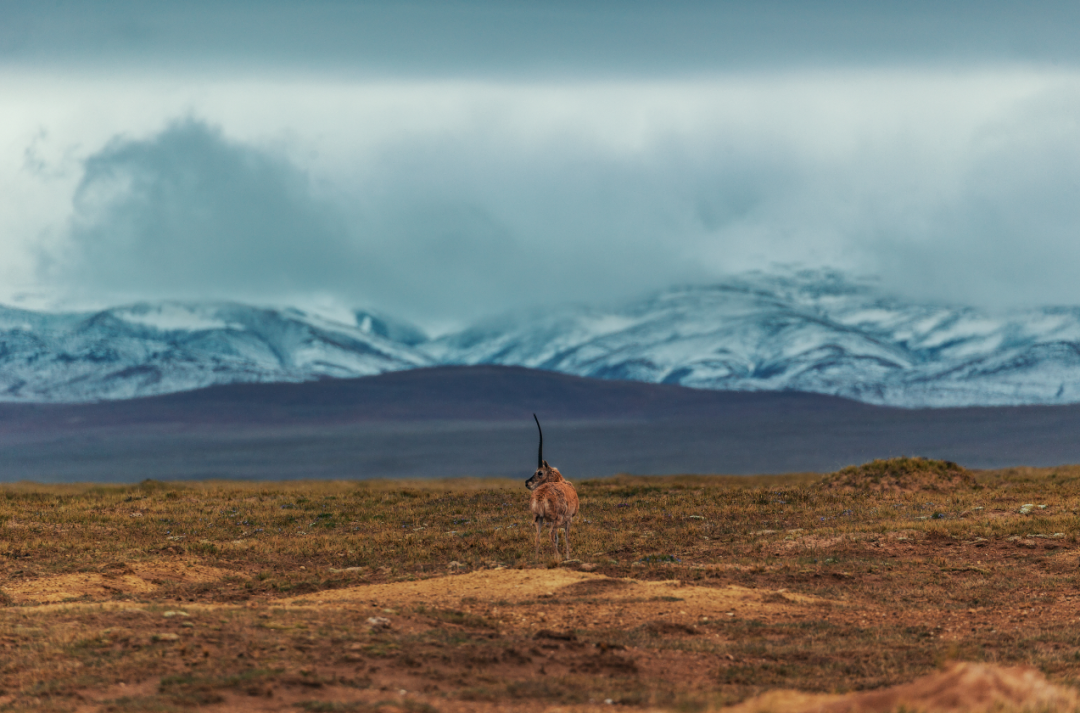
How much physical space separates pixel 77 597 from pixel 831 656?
1567 cm

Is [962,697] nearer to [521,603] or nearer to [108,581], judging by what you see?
[521,603]

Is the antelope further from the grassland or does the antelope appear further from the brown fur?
the grassland

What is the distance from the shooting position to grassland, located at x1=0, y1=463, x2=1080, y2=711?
15.9 meters

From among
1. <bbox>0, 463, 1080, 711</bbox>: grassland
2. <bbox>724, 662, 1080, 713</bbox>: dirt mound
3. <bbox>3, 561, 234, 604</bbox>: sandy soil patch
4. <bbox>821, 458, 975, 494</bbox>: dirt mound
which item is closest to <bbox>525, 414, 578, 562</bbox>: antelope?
<bbox>0, 463, 1080, 711</bbox>: grassland

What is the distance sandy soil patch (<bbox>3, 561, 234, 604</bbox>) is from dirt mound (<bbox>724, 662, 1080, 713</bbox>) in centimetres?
1698

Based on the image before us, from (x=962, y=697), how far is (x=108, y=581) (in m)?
20.2

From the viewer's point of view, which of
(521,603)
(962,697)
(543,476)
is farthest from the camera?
(543,476)

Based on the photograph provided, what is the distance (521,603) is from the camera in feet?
72.4

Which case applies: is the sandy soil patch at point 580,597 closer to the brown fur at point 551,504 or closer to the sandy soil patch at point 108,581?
the brown fur at point 551,504

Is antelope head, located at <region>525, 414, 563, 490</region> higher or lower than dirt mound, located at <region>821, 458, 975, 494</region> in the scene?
higher

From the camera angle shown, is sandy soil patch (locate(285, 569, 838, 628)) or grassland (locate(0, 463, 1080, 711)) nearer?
grassland (locate(0, 463, 1080, 711))

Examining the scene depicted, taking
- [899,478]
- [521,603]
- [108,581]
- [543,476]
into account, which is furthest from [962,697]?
[899,478]

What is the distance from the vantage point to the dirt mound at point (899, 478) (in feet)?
152

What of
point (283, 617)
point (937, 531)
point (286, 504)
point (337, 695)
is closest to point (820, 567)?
point (937, 531)
